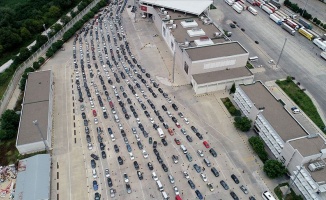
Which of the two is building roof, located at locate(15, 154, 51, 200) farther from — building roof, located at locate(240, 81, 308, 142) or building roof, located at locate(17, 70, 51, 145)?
building roof, located at locate(240, 81, 308, 142)

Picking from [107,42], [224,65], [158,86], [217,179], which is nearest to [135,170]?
[217,179]

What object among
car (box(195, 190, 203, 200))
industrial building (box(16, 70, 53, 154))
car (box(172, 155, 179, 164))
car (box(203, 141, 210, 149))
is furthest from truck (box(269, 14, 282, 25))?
industrial building (box(16, 70, 53, 154))

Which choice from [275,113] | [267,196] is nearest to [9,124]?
[267,196]

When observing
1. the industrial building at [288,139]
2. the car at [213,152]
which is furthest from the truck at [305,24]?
the car at [213,152]

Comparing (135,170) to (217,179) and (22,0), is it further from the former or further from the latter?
(22,0)

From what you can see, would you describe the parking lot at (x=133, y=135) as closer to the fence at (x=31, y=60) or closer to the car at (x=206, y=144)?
the car at (x=206, y=144)

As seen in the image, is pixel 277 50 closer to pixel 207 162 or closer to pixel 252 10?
pixel 252 10
